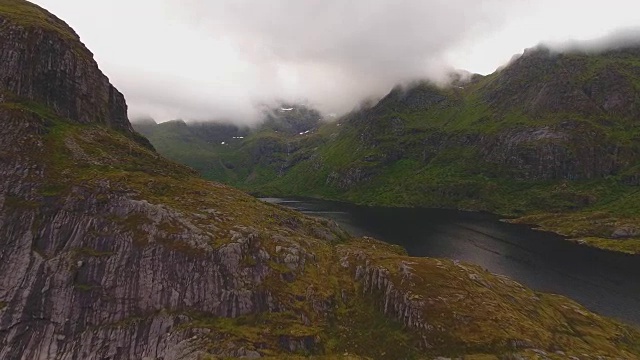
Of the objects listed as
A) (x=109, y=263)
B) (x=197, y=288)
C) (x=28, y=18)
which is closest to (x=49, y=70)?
(x=28, y=18)

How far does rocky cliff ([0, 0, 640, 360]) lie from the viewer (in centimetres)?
9494

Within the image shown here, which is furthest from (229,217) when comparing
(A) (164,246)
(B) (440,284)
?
(B) (440,284)

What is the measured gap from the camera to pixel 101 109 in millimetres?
172500

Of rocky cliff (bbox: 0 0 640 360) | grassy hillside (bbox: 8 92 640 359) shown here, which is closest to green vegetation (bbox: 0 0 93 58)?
rocky cliff (bbox: 0 0 640 360)

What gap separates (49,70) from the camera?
150m

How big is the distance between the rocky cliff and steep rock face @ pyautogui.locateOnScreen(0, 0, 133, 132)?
6504mm

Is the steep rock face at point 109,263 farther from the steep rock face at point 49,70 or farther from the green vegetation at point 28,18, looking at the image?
the green vegetation at point 28,18

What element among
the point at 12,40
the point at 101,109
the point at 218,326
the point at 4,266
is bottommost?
the point at 218,326

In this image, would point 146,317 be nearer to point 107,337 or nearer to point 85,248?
point 107,337

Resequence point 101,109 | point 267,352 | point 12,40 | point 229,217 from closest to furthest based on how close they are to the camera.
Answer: point 267,352 < point 229,217 < point 12,40 < point 101,109

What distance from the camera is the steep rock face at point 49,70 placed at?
463ft

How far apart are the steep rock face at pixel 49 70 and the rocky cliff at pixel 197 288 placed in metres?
6.50

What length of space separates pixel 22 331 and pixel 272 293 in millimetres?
59283

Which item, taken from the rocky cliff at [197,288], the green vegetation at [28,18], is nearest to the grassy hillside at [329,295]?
the rocky cliff at [197,288]
